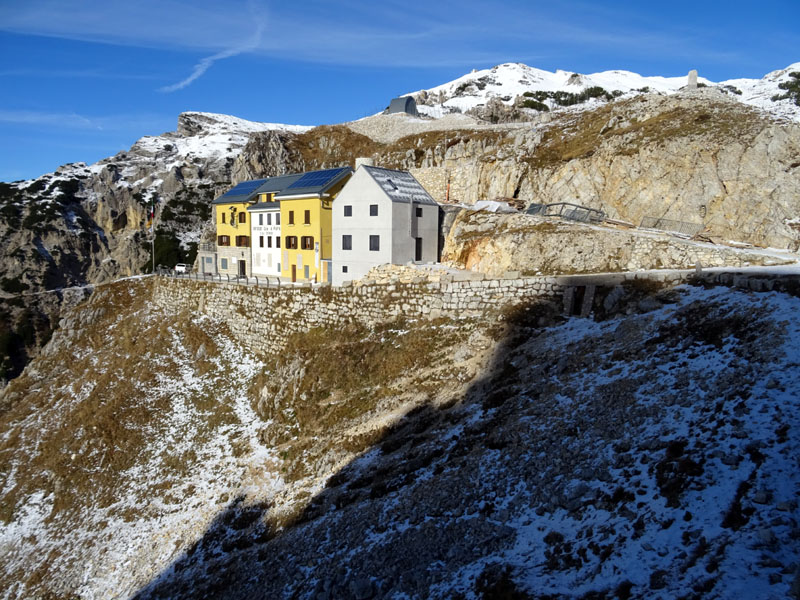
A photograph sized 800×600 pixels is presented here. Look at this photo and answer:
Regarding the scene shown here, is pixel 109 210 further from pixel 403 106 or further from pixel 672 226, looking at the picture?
pixel 672 226

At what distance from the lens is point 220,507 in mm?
20734

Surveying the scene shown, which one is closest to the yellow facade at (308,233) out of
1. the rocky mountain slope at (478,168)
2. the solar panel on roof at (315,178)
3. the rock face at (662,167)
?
the solar panel on roof at (315,178)

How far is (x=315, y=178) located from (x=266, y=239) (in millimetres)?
9086

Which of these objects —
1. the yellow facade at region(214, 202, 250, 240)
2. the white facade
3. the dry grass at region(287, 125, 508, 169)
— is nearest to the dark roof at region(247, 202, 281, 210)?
the white facade

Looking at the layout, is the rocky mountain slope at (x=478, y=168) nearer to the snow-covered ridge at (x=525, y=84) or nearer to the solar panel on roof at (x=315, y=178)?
the snow-covered ridge at (x=525, y=84)

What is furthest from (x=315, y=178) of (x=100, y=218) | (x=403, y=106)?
(x=100, y=218)

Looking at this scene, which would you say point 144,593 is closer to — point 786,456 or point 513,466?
point 513,466

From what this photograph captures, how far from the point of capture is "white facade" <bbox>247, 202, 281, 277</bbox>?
46750mm

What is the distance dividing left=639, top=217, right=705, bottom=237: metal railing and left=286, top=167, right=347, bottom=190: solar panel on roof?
26.5 m

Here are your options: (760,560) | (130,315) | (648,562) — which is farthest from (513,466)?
(130,315)

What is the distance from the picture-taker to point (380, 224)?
35.4 meters

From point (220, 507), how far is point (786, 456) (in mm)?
20894

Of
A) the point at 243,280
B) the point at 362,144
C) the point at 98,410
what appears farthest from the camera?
the point at 362,144

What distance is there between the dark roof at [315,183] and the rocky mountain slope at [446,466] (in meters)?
16.1
